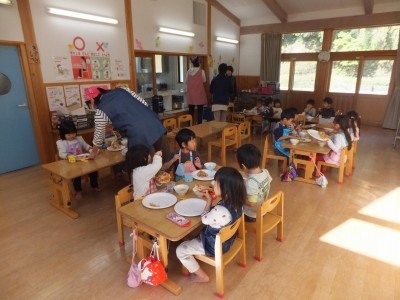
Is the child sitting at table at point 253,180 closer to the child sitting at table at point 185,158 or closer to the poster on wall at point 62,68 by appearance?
the child sitting at table at point 185,158

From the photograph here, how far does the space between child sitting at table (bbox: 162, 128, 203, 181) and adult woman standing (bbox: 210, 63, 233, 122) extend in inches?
137

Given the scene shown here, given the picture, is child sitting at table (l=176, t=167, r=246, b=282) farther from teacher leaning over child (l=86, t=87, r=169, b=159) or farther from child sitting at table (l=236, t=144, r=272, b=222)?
teacher leaning over child (l=86, t=87, r=169, b=159)

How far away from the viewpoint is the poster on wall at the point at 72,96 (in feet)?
15.7

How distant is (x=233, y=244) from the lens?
86.4 inches

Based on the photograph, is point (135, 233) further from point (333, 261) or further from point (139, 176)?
point (333, 261)

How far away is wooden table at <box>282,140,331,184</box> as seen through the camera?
3.84 meters

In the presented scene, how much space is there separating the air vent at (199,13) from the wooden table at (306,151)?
469 centimetres

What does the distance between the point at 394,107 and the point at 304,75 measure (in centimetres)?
264

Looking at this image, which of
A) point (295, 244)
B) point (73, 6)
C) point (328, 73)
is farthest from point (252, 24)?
point (295, 244)

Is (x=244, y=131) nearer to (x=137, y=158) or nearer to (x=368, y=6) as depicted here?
(x=137, y=158)

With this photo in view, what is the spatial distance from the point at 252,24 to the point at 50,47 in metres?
6.54

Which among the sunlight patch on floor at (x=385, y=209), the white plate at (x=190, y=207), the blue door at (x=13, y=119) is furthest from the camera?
the blue door at (x=13, y=119)

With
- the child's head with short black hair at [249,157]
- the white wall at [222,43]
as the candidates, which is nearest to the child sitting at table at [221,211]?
the child's head with short black hair at [249,157]

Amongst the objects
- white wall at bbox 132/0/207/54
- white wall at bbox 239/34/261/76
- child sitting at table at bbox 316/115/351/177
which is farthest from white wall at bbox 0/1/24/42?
white wall at bbox 239/34/261/76
